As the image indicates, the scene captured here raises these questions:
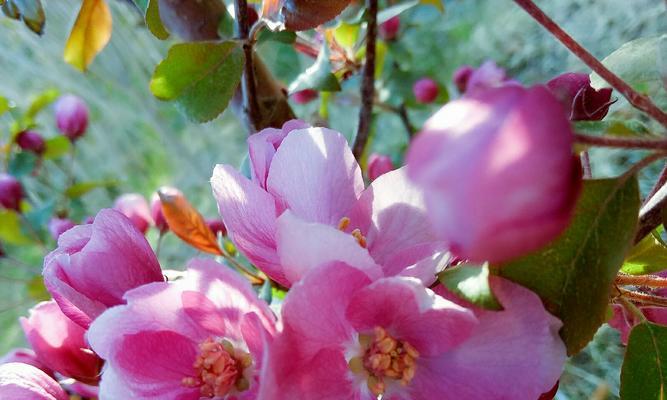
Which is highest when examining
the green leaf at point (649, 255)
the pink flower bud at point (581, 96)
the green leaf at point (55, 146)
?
the pink flower bud at point (581, 96)

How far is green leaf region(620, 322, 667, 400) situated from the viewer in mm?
373

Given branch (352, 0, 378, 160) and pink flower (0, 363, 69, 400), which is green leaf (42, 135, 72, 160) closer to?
branch (352, 0, 378, 160)

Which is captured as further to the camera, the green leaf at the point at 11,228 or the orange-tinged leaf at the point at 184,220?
the green leaf at the point at 11,228

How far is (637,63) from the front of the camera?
1.40 ft

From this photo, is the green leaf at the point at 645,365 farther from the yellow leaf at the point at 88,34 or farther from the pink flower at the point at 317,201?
the yellow leaf at the point at 88,34

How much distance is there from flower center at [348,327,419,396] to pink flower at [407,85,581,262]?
0.13 metres

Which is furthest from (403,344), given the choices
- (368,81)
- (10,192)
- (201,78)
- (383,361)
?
(10,192)

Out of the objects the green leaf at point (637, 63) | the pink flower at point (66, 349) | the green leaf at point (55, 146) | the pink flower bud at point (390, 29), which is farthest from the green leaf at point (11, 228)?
the green leaf at point (637, 63)

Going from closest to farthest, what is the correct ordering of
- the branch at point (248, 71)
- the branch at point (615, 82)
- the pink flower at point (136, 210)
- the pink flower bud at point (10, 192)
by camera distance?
1. the branch at point (615, 82)
2. the branch at point (248, 71)
3. the pink flower at point (136, 210)
4. the pink flower bud at point (10, 192)

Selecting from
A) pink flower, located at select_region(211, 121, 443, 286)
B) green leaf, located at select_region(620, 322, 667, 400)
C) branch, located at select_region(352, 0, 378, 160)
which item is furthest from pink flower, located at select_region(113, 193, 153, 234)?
green leaf, located at select_region(620, 322, 667, 400)

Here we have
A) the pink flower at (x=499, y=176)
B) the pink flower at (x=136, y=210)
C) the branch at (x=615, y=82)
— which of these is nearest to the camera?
the pink flower at (x=499, y=176)

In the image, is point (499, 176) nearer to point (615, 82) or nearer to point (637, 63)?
point (615, 82)

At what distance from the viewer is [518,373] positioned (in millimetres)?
296

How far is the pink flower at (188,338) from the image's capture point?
0.31 m
